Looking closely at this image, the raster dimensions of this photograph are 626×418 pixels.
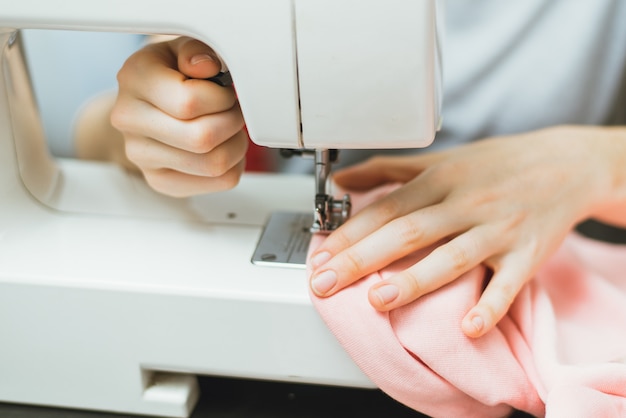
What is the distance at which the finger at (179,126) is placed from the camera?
0.59 m

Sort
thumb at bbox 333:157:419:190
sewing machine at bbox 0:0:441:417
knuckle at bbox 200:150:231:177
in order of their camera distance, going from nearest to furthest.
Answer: sewing machine at bbox 0:0:441:417 → knuckle at bbox 200:150:231:177 → thumb at bbox 333:157:419:190

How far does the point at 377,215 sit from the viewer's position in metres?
0.61

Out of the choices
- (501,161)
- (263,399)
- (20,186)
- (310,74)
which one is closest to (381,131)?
(310,74)

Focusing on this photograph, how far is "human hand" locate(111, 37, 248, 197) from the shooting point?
587 mm

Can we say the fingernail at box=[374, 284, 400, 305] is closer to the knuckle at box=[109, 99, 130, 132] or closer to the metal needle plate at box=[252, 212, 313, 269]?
the metal needle plate at box=[252, 212, 313, 269]

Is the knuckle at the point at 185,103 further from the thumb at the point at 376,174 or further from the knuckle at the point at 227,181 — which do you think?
the thumb at the point at 376,174

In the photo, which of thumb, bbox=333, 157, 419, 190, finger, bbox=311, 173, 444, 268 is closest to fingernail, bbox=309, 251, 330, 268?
finger, bbox=311, 173, 444, 268

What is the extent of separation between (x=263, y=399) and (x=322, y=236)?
0.17 meters

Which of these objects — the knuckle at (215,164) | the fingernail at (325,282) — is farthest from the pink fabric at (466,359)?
the knuckle at (215,164)

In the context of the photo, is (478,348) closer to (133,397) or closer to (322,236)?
(322,236)

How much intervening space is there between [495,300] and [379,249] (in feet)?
0.34

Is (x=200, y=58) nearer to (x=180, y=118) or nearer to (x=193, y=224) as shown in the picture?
(x=180, y=118)

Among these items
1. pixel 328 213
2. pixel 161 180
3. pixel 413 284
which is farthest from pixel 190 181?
pixel 413 284

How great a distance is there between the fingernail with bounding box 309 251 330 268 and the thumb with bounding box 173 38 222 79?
0.18 m
